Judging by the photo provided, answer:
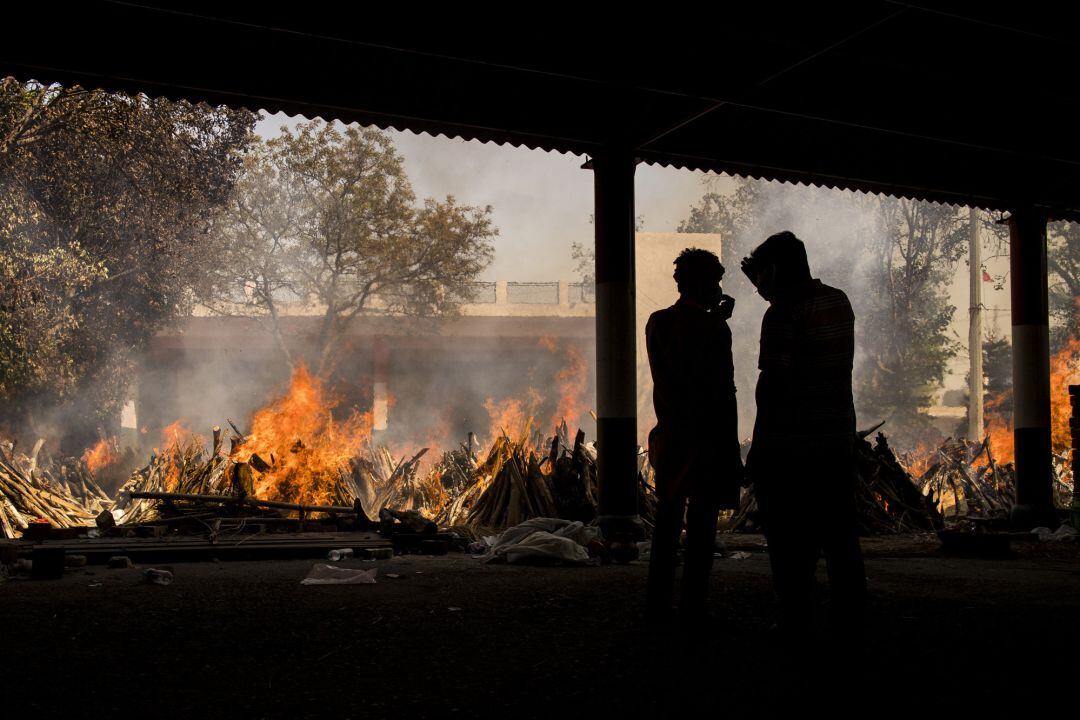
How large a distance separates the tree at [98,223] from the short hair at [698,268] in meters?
12.8

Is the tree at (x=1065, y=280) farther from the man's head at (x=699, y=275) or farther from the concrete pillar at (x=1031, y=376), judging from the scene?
the man's head at (x=699, y=275)

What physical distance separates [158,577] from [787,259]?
4722mm

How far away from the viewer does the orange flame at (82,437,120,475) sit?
1847 centimetres

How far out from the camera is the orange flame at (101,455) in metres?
18.5

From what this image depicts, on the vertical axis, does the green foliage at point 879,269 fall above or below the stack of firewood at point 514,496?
above

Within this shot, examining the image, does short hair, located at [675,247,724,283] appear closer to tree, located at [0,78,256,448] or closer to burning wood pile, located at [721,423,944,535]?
burning wood pile, located at [721,423,944,535]

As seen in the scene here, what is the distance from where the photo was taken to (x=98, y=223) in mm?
16719

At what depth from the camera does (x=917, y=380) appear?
91.4ft

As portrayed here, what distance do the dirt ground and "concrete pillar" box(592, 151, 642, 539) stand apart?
245 cm

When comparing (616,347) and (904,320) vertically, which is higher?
(904,320)

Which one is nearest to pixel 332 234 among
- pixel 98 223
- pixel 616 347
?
pixel 98 223

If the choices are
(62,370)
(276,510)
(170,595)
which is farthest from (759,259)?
(62,370)

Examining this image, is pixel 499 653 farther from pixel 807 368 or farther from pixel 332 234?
pixel 332 234

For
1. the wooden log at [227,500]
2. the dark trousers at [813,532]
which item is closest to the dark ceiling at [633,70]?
the dark trousers at [813,532]
